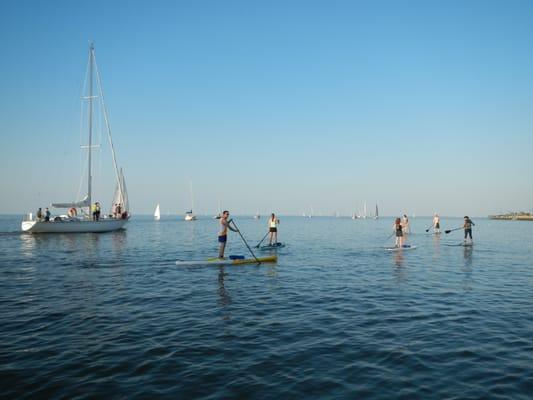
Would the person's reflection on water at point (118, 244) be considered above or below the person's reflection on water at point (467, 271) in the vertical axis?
above

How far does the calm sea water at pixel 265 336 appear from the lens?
6094mm

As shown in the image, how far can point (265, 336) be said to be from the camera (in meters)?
8.51

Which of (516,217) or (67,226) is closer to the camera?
(67,226)

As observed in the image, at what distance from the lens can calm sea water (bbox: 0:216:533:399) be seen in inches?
240

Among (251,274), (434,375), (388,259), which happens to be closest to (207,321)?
(434,375)

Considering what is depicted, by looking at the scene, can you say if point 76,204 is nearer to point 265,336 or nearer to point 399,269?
point 399,269

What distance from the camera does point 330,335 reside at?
28.2ft

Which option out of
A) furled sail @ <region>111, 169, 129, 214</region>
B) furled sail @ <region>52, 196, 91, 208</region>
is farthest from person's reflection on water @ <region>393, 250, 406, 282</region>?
furled sail @ <region>111, 169, 129, 214</region>

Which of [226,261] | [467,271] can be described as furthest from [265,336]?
[467,271]

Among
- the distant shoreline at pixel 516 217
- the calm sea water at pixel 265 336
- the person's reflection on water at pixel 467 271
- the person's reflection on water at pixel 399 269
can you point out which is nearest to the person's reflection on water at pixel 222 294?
the calm sea water at pixel 265 336

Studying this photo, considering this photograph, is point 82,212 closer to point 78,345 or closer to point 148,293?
point 148,293

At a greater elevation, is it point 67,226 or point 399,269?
point 67,226

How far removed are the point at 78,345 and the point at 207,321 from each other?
305 cm

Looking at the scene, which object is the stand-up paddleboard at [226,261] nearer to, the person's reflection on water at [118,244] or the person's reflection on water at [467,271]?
the person's reflection on water at [118,244]
